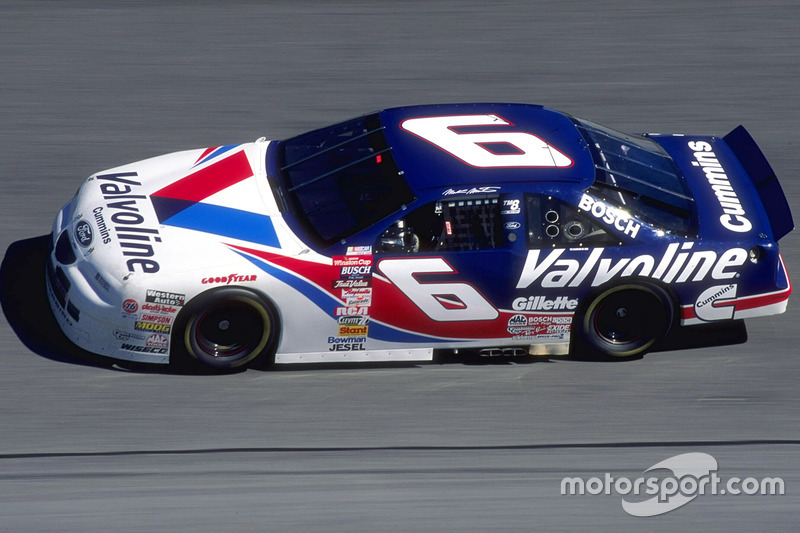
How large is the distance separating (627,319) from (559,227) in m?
0.86

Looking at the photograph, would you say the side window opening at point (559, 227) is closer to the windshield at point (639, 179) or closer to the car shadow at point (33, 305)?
the windshield at point (639, 179)

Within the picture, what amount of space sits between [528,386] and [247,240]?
6.73 ft

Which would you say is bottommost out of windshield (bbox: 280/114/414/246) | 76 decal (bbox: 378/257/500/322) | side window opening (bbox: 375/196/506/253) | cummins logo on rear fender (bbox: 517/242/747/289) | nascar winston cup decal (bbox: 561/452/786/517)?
nascar winston cup decal (bbox: 561/452/786/517)

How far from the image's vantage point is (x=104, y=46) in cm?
1126

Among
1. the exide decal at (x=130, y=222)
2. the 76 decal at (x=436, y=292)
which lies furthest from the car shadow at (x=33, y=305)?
the 76 decal at (x=436, y=292)

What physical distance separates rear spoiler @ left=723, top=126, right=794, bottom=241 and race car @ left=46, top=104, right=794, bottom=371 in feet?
0.13

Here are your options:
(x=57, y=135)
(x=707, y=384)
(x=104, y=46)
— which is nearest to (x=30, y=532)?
(x=707, y=384)

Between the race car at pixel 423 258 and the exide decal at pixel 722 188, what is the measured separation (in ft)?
0.07

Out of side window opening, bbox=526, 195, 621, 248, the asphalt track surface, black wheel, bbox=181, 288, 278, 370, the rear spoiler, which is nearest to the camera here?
the asphalt track surface

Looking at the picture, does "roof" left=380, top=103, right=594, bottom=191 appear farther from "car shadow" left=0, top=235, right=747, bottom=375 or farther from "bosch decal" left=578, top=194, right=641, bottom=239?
"car shadow" left=0, top=235, right=747, bottom=375

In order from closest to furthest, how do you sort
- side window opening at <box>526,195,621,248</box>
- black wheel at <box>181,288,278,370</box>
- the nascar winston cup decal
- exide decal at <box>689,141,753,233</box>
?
the nascar winston cup decal → black wheel at <box>181,288,278,370</box> → side window opening at <box>526,195,621,248</box> → exide decal at <box>689,141,753,233</box>

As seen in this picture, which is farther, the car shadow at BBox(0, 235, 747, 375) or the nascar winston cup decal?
the car shadow at BBox(0, 235, 747, 375)

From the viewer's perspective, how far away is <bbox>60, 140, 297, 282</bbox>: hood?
6727 mm

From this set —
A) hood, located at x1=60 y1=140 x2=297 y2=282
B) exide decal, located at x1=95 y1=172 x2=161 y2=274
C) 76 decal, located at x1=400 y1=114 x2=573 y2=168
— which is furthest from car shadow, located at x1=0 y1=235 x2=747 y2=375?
76 decal, located at x1=400 y1=114 x2=573 y2=168
